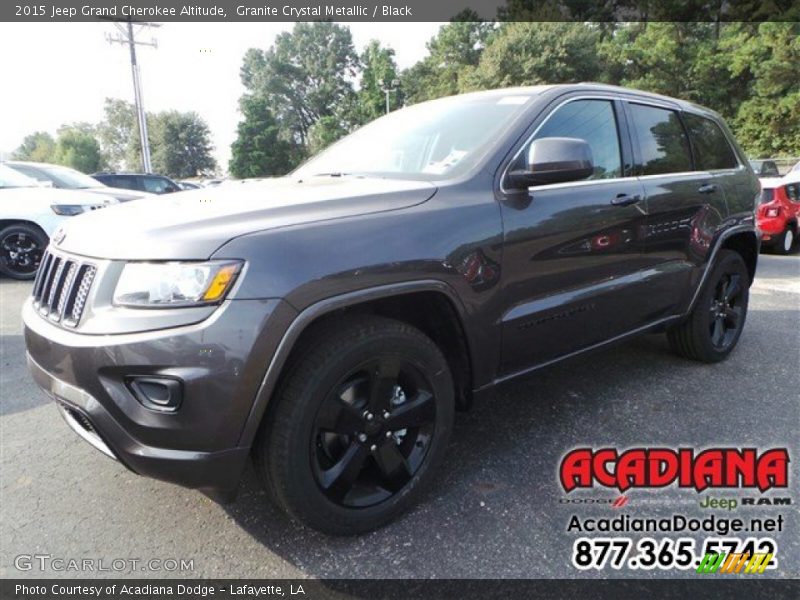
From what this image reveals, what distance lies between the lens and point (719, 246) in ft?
11.7

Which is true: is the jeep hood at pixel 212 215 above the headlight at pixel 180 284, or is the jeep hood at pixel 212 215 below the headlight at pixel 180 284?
above

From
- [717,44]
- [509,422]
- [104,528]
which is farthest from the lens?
[717,44]

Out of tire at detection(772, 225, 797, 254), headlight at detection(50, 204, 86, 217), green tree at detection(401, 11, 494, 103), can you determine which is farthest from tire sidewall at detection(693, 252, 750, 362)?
green tree at detection(401, 11, 494, 103)

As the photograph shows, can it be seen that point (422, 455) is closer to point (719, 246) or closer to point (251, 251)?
point (251, 251)

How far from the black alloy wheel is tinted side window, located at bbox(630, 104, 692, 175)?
1989mm

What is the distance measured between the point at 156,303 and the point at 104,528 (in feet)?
3.74

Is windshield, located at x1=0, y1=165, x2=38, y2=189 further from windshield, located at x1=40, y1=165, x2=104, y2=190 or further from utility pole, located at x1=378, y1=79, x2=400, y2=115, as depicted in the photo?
utility pole, located at x1=378, y1=79, x2=400, y2=115

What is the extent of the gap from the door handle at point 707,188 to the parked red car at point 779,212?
256 inches

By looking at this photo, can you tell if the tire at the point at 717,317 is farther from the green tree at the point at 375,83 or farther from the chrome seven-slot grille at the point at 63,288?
the green tree at the point at 375,83

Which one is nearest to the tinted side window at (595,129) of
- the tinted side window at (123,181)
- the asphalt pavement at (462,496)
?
the asphalt pavement at (462,496)

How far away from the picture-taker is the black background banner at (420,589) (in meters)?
1.84

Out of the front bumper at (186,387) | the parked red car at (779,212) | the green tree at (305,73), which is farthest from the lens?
the green tree at (305,73)

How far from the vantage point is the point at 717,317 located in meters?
3.85

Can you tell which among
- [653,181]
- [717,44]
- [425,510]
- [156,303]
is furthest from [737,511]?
[717,44]
